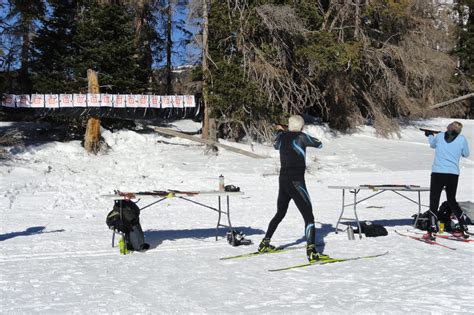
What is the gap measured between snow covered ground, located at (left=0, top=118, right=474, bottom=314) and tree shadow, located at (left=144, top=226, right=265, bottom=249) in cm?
2

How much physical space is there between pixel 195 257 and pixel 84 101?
13.7m

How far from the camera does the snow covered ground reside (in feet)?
15.2

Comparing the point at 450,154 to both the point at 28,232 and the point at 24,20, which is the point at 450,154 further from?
the point at 24,20

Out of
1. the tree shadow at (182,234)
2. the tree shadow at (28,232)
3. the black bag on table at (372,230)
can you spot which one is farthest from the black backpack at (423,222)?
the tree shadow at (28,232)

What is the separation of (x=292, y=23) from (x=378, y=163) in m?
6.79

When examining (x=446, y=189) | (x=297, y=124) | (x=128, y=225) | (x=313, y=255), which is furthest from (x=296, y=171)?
(x=446, y=189)

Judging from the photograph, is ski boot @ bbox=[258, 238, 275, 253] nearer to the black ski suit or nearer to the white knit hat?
the black ski suit

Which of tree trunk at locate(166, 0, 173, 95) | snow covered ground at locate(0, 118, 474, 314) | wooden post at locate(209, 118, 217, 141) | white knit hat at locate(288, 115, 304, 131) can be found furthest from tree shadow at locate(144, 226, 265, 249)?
tree trunk at locate(166, 0, 173, 95)

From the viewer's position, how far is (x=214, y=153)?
2023cm

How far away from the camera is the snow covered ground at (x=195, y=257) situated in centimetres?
464

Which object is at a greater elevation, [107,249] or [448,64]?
[448,64]

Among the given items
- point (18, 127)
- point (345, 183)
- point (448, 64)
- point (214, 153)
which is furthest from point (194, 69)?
point (448, 64)

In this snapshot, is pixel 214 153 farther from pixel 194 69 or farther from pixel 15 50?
pixel 15 50

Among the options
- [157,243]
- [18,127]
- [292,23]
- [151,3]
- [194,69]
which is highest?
[151,3]
